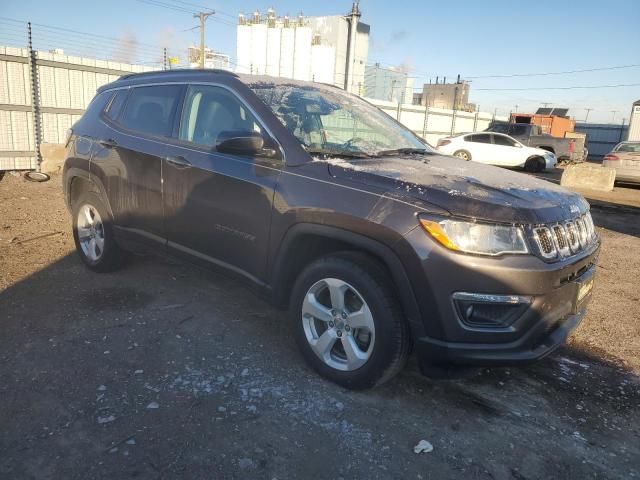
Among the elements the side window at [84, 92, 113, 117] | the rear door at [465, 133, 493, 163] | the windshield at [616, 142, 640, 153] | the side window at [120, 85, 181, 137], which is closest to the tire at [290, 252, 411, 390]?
the side window at [120, 85, 181, 137]

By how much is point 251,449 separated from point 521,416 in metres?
1.54

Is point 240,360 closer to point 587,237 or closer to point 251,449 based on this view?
point 251,449

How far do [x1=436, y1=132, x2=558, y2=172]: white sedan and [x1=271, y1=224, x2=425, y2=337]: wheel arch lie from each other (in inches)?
654

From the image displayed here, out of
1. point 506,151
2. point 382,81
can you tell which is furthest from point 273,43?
point 506,151

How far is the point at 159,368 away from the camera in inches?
→ 126

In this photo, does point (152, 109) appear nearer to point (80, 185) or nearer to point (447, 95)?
point (80, 185)

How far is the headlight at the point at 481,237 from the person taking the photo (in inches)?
98.4

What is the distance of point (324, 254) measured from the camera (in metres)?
3.10

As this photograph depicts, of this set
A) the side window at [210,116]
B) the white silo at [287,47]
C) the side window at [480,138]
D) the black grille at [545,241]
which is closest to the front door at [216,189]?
the side window at [210,116]

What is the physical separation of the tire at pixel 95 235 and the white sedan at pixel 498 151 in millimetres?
15779

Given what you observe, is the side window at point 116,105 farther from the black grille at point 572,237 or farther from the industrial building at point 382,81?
the industrial building at point 382,81

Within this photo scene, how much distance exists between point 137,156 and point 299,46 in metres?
40.8

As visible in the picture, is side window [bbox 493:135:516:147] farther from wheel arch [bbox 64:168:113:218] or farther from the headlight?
the headlight

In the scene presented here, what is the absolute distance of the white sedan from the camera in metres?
18.7
